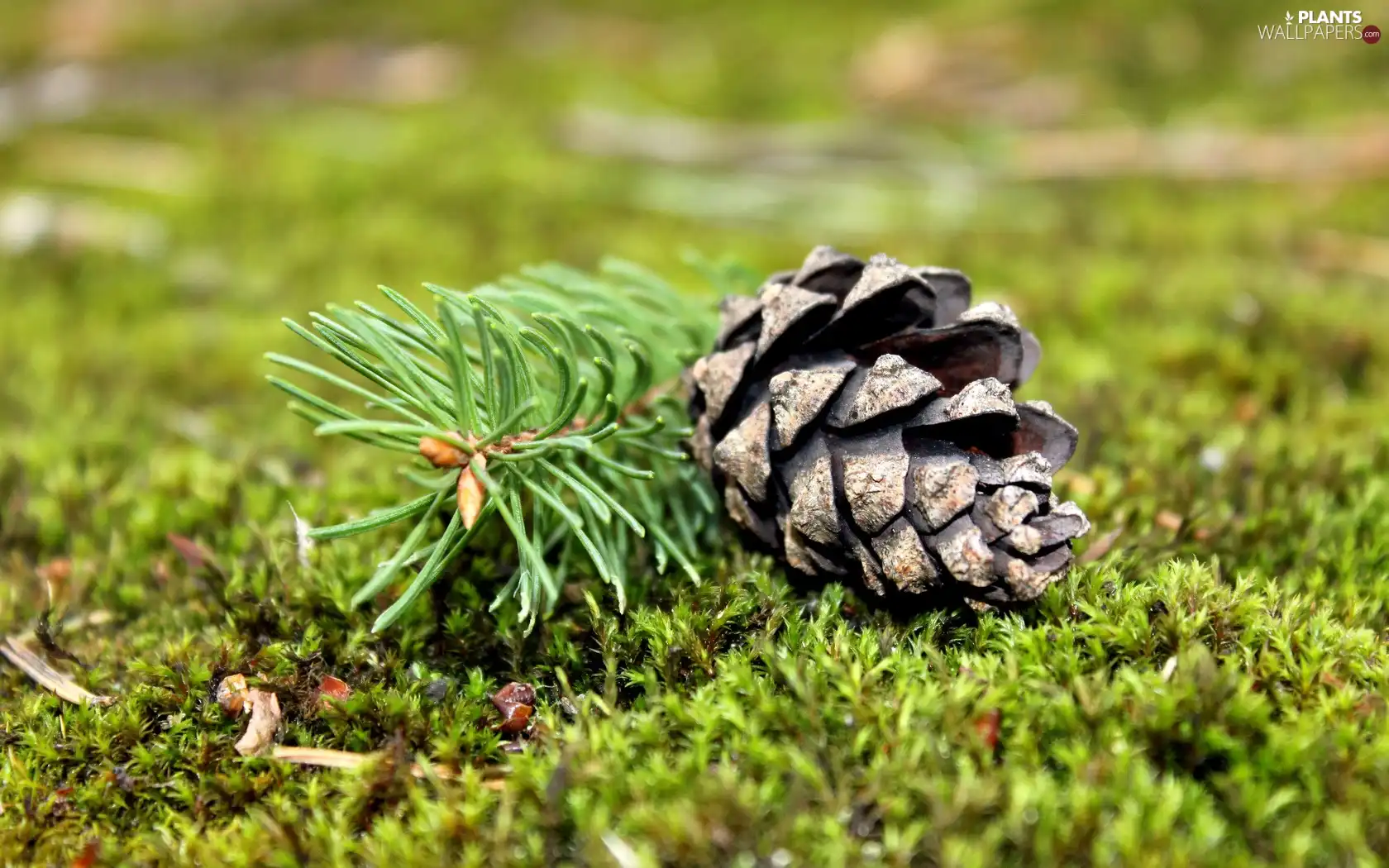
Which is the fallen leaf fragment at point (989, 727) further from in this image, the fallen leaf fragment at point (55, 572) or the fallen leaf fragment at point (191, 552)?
the fallen leaf fragment at point (55, 572)

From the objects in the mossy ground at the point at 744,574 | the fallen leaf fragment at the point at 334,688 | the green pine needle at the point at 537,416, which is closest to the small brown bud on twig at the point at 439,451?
the green pine needle at the point at 537,416

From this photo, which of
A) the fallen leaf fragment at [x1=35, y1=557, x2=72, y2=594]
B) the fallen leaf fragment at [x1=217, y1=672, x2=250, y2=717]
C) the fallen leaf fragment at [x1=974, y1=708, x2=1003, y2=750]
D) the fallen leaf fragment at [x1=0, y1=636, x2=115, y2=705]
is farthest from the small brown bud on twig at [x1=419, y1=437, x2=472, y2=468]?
the fallen leaf fragment at [x1=35, y1=557, x2=72, y2=594]

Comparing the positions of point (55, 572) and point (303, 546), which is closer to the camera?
point (303, 546)

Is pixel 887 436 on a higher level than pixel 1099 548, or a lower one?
higher

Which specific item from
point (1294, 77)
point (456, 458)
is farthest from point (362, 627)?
point (1294, 77)

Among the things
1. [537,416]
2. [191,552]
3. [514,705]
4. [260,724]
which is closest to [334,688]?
[260,724]

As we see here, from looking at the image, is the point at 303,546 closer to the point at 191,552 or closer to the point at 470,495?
the point at 191,552
